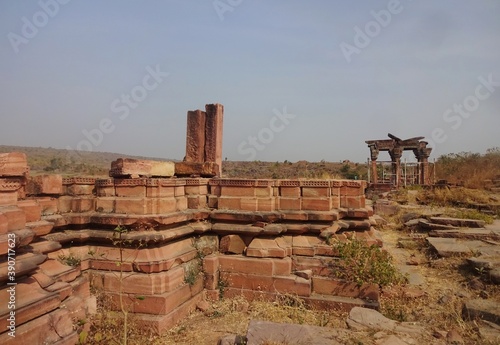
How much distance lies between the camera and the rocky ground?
9.30 ft

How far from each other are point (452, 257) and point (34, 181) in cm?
659

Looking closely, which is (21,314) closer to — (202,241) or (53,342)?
(53,342)

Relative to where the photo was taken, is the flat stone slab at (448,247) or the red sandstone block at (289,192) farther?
the flat stone slab at (448,247)

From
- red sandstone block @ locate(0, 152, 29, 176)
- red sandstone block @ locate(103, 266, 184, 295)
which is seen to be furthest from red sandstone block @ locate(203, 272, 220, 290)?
red sandstone block @ locate(0, 152, 29, 176)

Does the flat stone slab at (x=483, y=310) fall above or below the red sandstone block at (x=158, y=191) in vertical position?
below

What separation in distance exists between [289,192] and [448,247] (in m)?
3.75

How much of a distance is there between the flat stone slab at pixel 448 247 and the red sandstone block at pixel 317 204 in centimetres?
298

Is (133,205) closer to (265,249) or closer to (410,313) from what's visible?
(265,249)

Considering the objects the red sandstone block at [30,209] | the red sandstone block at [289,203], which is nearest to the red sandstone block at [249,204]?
the red sandstone block at [289,203]

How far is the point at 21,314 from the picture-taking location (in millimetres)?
2564

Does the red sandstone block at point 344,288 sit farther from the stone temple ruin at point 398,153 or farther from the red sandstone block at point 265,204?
the stone temple ruin at point 398,153

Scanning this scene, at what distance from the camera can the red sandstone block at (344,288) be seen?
4145 mm

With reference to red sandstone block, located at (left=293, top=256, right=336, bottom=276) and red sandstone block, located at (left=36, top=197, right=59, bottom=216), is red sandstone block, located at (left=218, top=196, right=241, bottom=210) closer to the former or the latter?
red sandstone block, located at (left=293, top=256, right=336, bottom=276)

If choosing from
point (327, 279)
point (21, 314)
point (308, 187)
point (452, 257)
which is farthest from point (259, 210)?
point (452, 257)
